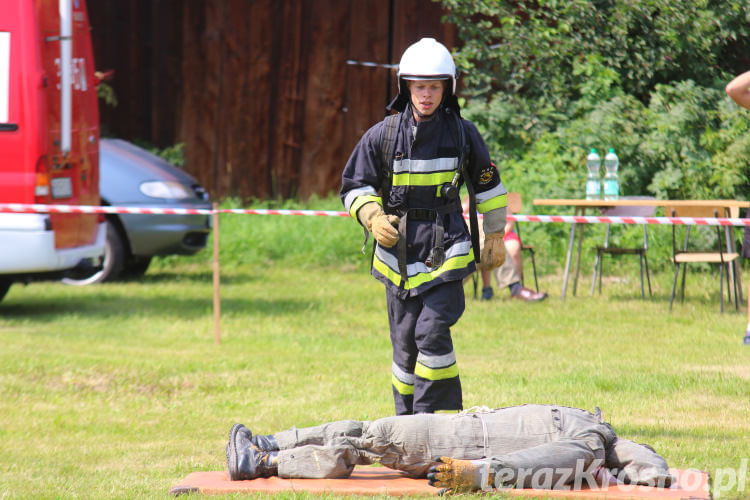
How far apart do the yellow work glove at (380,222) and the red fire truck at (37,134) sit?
483 cm

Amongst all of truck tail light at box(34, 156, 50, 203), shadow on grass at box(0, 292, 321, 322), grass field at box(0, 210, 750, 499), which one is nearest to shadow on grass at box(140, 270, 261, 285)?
grass field at box(0, 210, 750, 499)

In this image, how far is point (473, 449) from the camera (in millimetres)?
4438

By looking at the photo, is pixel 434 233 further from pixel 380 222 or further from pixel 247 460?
pixel 247 460

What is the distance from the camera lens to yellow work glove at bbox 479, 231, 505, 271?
5246 millimetres

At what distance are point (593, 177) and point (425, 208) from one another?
724 cm

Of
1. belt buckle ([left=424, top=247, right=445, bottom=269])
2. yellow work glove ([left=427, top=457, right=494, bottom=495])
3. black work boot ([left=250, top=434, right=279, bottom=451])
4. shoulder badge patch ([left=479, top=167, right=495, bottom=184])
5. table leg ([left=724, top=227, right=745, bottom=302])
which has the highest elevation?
shoulder badge patch ([left=479, top=167, right=495, bottom=184])

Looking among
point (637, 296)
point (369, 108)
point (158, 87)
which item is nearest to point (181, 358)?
point (637, 296)

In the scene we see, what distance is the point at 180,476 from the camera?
16.2ft

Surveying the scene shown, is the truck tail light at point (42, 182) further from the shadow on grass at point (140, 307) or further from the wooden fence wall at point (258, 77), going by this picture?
the wooden fence wall at point (258, 77)

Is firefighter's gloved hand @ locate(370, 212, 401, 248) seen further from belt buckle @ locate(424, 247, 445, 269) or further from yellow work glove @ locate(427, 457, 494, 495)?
yellow work glove @ locate(427, 457, 494, 495)

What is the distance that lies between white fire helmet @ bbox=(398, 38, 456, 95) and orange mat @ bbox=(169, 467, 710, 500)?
1893 mm

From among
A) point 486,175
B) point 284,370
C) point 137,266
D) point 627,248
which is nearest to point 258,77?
point 137,266

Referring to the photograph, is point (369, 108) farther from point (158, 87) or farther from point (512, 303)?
point (512, 303)

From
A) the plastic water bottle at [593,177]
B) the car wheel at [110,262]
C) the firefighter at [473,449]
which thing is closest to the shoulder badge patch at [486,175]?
the firefighter at [473,449]
